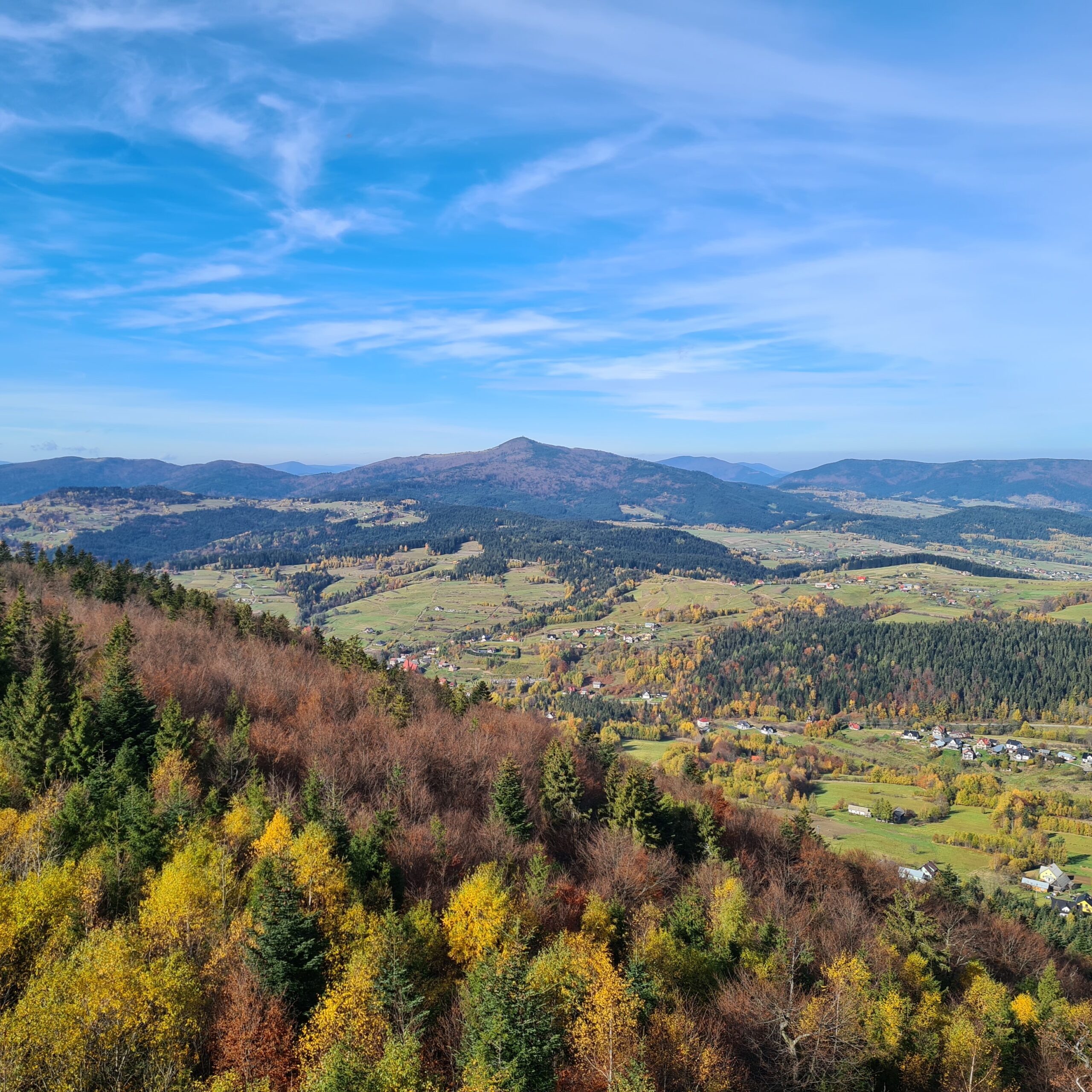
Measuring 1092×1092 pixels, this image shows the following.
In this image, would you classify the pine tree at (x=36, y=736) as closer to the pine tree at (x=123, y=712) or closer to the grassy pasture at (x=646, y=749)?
the pine tree at (x=123, y=712)

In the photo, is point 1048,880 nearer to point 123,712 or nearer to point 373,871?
point 373,871

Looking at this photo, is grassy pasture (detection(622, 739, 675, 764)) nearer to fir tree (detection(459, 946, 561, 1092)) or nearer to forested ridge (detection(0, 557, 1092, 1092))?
forested ridge (detection(0, 557, 1092, 1092))

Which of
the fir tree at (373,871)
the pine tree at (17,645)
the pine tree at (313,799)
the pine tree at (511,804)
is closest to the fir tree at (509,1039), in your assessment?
the fir tree at (373,871)

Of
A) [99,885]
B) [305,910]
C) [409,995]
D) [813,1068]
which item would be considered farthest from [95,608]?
[813,1068]

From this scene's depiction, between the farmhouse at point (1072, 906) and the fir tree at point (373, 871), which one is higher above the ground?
the fir tree at point (373, 871)

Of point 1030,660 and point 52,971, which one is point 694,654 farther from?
point 52,971

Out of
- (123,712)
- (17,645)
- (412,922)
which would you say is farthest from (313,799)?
(17,645)
